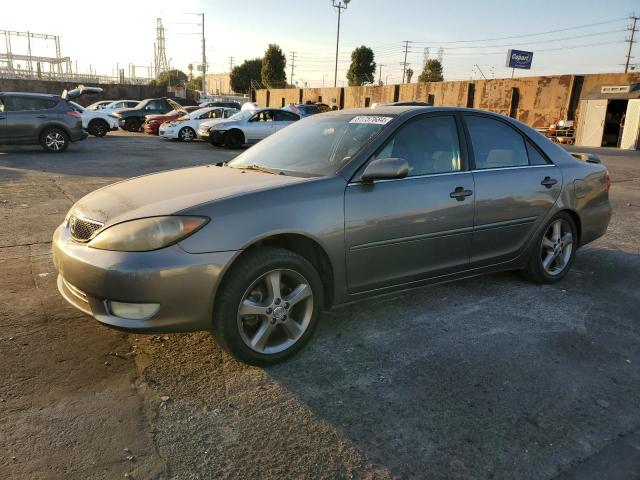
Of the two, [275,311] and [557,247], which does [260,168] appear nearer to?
[275,311]

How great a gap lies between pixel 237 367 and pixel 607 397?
2.12 metres

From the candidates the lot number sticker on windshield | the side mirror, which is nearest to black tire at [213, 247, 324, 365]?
the side mirror

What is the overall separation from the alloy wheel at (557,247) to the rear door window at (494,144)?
0.71m

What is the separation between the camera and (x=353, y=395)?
9.41 ft

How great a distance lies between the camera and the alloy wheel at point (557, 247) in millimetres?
4664

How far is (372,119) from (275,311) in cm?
167

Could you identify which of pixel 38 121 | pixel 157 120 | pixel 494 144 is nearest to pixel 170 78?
pixel 157 120

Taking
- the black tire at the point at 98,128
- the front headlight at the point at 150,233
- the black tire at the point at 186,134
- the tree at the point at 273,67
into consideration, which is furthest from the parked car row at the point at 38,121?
the tree at the point at 273,67

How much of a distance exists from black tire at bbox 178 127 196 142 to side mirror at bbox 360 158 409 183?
18.8 m

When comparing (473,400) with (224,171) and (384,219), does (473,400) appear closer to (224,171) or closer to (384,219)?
(384,219)

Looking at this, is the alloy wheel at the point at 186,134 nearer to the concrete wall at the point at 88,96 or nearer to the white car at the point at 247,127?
the white car at the point at 247,127

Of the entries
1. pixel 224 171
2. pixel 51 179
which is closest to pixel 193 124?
pixel 51 179

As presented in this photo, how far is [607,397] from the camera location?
9.58 feet

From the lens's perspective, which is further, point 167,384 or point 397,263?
point 397,263
